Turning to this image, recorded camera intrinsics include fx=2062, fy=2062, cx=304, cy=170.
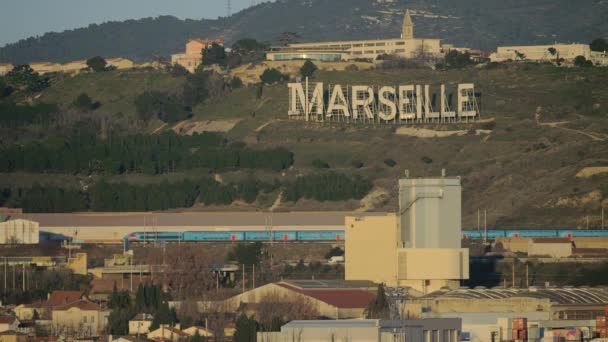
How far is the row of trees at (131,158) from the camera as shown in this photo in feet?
466

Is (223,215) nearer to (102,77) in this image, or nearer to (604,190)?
(604,190)

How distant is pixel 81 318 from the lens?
83062 mm

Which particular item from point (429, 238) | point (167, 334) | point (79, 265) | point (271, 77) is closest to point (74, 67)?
point (271, 77)

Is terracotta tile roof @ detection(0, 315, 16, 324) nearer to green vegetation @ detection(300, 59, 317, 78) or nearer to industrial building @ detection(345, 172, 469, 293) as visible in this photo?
industrial building @ detection(345, 172, 469, 293)

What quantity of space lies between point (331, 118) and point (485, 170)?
872 inches

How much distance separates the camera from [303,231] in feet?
383

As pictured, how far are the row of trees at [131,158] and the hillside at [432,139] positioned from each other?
559 mm

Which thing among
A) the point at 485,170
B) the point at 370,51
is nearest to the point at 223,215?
the point at 485,170

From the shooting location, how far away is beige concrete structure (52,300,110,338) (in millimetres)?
80188

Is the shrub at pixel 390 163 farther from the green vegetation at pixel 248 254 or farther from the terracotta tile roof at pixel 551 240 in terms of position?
the green vegetation at pixel 248 254

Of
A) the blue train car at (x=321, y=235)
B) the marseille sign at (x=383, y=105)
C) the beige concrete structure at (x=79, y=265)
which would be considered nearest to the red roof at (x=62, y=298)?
the beige concrete structure at (x=79, y=265)

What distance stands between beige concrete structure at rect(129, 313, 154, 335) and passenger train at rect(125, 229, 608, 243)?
36173 mm

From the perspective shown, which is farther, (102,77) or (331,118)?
(102,77)

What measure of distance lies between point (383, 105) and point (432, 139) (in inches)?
325
